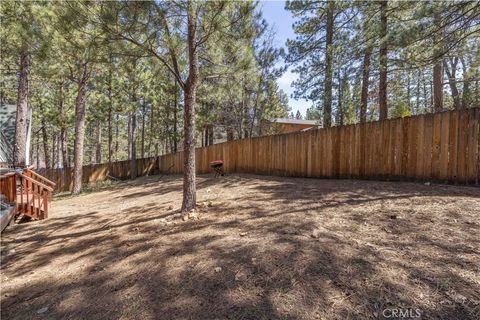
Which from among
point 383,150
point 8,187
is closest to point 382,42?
point 383,150

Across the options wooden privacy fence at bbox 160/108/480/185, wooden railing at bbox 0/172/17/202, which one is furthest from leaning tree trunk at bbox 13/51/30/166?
wooden privacy fence at bbox 160/108/480/185

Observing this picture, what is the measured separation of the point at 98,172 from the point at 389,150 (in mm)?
17831

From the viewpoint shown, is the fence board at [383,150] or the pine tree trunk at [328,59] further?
the pine tree trunk at [328,59]

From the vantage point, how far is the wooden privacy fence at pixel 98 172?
15.9 meters

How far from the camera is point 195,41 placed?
445cm

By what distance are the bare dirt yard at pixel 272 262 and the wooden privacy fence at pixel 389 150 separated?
0.52m

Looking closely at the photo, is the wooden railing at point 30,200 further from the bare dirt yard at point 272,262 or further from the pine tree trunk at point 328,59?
the pine tree trunk at point 328,59

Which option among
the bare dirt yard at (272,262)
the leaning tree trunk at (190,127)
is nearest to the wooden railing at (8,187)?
the bare dirt yard at (272,262)

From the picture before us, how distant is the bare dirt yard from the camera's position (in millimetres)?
2023

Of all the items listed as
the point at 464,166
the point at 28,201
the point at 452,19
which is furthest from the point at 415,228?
the point at 28,201

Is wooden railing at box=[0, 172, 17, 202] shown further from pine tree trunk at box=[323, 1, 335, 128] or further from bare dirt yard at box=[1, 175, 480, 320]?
pine tree trunk at box=[323, 1, 335, 128]

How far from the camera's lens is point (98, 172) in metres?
18.0

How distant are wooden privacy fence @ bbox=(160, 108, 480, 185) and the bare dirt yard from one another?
0.52 metres

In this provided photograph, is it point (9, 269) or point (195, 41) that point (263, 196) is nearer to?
point (195, 41)
